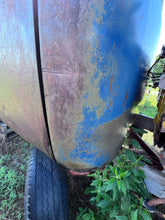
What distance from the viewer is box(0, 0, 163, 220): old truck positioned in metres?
0.51

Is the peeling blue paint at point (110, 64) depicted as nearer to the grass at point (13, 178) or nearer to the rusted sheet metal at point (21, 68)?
the rusted sheet metal at point (21, 68)

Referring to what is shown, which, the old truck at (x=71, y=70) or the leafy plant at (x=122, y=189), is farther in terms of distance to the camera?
the leafy plant at (x=122, y=189)

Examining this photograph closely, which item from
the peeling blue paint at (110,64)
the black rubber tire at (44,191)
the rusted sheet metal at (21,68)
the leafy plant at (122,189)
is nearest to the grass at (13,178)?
the black rubber tire at (44,191)

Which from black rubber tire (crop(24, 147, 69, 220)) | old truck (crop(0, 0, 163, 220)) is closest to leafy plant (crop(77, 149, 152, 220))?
old truck (crop(0, 0, 163, 220))

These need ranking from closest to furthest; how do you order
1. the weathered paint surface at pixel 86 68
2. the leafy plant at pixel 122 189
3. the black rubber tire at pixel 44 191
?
1. the weathered paint surface at pixel 86 68
2. the leafy plant at pixel 122 189
3. the black rubber tire at pixel 44 191

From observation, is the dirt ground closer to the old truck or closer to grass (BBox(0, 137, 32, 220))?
grass (BBox(0, 137, 32, 220))

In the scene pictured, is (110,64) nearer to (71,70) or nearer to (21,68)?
(71,70)

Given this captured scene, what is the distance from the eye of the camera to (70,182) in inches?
64.8

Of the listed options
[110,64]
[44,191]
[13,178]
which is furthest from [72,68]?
[13,178]

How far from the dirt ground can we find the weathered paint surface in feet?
3.20

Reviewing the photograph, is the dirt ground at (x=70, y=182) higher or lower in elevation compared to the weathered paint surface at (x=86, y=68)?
lower

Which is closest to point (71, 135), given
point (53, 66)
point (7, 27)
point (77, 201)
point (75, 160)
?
point (75, 160)

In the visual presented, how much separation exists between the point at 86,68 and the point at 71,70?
53 mm

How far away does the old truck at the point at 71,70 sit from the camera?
1.66ft
